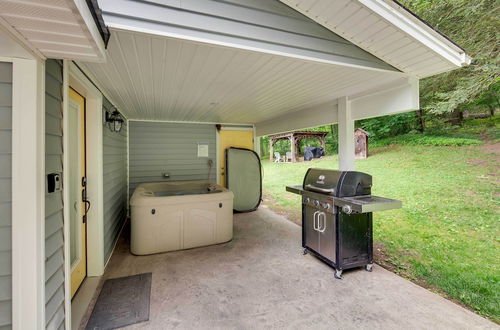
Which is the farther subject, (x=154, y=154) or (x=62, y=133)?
(x=154, y=154)

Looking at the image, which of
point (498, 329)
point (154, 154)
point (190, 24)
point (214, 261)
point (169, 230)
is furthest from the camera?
point (154, 154)

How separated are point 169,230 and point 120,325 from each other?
1570 millimetres

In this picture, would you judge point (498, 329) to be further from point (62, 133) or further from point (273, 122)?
point (273, 122)

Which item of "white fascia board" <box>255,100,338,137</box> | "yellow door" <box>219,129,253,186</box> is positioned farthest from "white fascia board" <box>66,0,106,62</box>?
"yellow door" <box>219,129,253,186</box>

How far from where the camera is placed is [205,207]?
3650mm

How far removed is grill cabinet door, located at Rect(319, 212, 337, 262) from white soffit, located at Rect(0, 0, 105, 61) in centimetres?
274

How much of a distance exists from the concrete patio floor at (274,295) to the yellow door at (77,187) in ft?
1.39

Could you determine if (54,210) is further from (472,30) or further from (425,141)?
(425,141)

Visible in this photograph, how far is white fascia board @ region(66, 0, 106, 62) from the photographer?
2.81 ft

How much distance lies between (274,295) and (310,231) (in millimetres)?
→ 1127

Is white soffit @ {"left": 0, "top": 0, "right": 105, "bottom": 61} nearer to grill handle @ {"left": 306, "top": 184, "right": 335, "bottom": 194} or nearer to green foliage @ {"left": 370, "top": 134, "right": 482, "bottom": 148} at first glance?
grill handle @ {"left": 306, "top": 184, "right": 335, "bottom": 194}

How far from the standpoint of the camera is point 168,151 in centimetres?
541

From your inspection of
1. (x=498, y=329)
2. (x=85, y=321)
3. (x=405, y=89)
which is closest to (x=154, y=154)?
(x=85, y=321)

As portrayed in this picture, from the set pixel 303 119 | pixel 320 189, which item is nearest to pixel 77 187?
pixel 320 189
